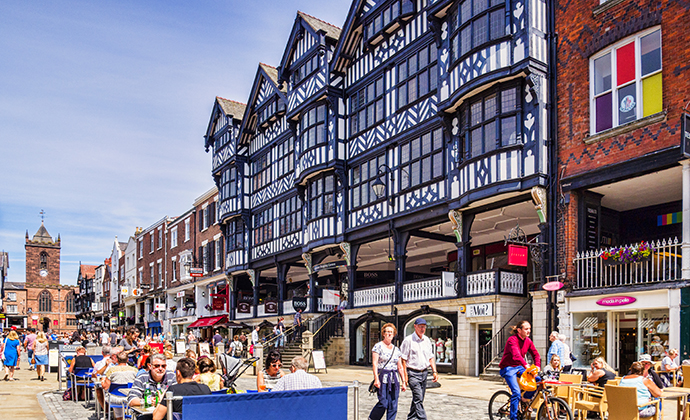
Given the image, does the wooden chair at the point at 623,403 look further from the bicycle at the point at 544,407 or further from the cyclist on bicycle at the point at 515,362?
the cyclist on bicycle at the point at 515,362

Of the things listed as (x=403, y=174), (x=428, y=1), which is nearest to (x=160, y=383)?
(x=403, y=174)

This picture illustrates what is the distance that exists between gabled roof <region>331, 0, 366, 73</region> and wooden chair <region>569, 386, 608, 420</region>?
716 inches

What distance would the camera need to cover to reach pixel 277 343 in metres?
27.0

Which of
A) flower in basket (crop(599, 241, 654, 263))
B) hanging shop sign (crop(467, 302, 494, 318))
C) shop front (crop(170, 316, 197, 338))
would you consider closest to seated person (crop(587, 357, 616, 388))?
flower in basket (crop(599, 241, 654, 263))

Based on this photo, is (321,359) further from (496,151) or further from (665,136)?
(665,136)

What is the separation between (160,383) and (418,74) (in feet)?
53.3

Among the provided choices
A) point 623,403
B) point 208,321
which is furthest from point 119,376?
point 208,321

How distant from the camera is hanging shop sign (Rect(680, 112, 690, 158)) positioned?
13.4 metres

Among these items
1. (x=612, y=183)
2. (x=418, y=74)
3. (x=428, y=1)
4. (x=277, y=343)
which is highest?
(x=428, y=1)

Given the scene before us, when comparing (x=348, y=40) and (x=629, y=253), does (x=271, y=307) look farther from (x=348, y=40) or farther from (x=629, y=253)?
(x=629, y=253)

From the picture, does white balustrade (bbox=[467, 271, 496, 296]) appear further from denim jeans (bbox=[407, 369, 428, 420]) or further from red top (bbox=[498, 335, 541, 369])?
denim jeans (bbox=[407, 369, 428, 420])

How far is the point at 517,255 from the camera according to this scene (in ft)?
55.3

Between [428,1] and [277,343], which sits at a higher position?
[428,1]

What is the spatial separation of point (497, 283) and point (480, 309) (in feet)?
3.20
